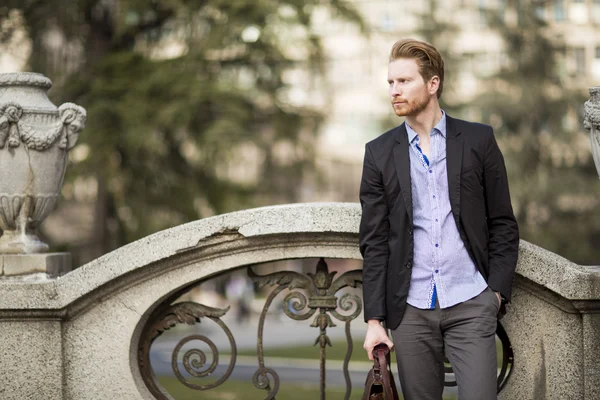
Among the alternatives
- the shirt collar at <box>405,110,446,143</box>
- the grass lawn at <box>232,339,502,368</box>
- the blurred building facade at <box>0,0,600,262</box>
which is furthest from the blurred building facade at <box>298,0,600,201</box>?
the shirt collar at <box>405,110,446,143</box>

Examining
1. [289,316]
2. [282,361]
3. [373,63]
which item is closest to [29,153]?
[289,316]

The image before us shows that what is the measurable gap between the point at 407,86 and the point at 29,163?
2.43 metres

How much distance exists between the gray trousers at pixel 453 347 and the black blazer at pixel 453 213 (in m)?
0.08

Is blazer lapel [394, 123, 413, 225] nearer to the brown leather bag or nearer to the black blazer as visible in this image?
the black blazer

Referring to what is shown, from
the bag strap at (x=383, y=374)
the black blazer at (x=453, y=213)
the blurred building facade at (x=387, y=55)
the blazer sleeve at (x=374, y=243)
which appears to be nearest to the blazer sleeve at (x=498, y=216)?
the black blazer at (x=453, y=213)

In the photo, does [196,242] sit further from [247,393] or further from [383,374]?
[247,393]

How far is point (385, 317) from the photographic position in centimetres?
403

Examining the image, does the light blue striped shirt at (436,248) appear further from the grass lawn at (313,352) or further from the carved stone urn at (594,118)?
the grass lawn at (313,352)

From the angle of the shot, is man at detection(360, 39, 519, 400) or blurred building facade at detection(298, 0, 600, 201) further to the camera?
blurred building facade at detection(298, 0, 600, 201)

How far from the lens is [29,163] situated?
530cm

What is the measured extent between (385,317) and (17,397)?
236cm

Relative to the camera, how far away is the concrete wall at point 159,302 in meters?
4.77

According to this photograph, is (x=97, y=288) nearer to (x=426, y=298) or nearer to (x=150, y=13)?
(x=426, y=298)

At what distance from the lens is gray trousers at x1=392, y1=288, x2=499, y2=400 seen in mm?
3896
